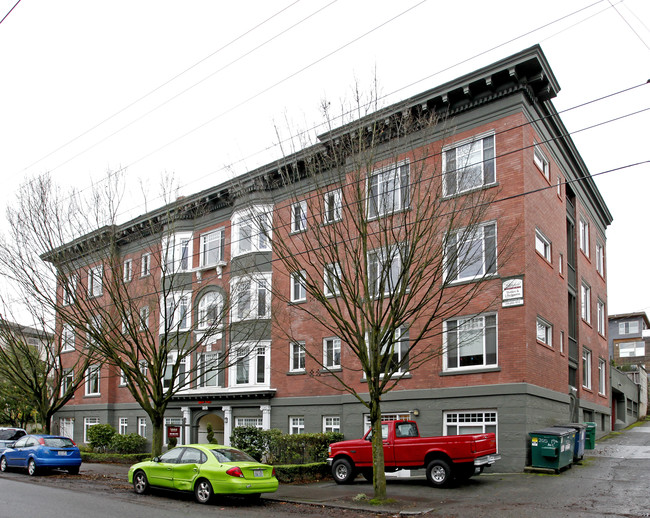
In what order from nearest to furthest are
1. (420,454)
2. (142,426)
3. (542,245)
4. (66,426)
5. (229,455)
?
(229,455), (420,454), (542,245), (142,426), (66,426)

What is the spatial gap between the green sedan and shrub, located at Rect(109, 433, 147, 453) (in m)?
14.8

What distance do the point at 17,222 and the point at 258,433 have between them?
1103cm

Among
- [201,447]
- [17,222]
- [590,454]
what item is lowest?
[590,454]

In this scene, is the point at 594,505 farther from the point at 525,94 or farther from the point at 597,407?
the point at 597,407

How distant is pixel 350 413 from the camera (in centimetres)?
2475

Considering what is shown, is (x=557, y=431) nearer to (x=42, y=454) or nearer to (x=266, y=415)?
(x=266, y=415)

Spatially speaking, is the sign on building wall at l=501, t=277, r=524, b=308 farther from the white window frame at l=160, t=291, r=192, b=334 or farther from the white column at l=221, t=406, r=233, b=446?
the white column at l=221, t=406, r=233, b=446

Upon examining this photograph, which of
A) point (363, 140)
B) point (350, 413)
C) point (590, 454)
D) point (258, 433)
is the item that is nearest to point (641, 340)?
point (590, 454)

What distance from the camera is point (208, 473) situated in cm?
1533

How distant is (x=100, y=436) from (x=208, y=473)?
63.1ft

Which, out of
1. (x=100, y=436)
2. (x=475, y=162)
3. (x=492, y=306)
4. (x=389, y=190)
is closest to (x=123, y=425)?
(x=100, y=436)

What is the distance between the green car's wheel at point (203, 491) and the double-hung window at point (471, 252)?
753cm

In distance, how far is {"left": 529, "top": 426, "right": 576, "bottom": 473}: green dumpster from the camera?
1869 centimetres

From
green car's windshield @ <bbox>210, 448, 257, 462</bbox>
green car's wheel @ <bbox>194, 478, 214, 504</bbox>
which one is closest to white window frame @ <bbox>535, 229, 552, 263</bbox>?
green car's windshield @ <bbox>210, 448, 257, 462</bbox>
